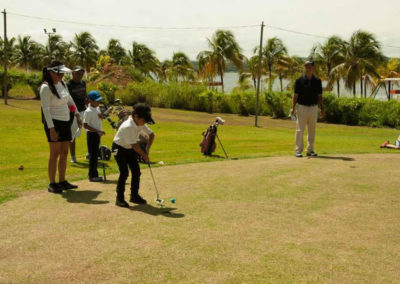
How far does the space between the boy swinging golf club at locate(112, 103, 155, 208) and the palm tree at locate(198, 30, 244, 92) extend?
63536mm

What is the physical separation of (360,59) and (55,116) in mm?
61757

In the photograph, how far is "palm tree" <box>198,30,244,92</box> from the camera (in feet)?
230

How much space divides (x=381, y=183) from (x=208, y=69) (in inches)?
2544

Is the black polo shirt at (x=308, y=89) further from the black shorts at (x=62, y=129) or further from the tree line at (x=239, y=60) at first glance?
the tree line at (x=239, y=60)

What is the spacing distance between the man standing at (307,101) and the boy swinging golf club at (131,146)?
18.3 feet

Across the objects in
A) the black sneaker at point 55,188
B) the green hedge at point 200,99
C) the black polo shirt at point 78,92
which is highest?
the green hedge at point 200,99

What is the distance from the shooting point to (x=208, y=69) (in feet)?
235

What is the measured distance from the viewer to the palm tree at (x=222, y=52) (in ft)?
230

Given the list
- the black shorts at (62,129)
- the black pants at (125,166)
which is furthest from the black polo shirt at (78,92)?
the black pants at (125,166)

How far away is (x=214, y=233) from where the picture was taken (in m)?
5.35

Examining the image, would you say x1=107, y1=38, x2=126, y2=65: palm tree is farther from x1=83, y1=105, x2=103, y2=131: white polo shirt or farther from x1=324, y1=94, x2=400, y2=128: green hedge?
x1=83, y1=105, x2=103, y2=131: white polo shirt

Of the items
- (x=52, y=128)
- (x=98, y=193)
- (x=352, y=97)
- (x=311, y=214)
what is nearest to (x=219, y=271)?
(x=311, y=214)

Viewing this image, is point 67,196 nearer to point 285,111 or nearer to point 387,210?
point 387,210

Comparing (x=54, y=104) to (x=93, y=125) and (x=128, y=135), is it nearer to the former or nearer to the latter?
(x=93, y=125)
